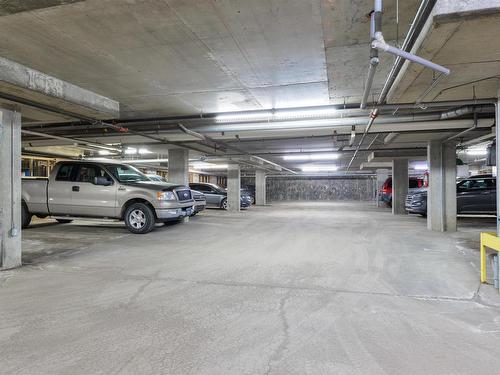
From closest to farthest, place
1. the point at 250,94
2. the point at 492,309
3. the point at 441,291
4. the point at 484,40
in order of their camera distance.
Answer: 1. the point at 484,40
2. the point at 492,309
3. the point at 441,291
4. the point at 250,94

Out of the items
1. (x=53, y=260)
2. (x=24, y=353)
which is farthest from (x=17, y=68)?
(x=24, y=353)

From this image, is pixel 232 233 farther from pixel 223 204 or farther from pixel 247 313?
pixel 223 204

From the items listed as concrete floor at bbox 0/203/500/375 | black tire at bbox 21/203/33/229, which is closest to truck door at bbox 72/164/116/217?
black tire at bbox 21/203/33/229

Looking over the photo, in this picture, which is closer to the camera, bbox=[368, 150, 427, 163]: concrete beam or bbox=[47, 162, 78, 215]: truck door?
bbox=[47, 162, 78, 215]: truck door

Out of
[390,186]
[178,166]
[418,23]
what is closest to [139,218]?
[178,166]

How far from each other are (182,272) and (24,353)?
91.4 inches

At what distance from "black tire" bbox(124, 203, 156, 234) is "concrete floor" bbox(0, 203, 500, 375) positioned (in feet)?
6.67

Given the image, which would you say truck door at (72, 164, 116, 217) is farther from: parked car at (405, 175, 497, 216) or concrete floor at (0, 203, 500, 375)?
parked car at (405, 175, 497, 216)

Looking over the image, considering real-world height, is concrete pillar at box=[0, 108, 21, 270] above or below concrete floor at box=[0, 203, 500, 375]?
above

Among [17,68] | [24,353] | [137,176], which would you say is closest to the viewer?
[24,353]

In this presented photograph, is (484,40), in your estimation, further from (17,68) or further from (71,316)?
(17,68)

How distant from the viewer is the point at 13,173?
4.82 m

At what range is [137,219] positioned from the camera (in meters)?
8.08

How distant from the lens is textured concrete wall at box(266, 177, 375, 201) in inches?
1315
